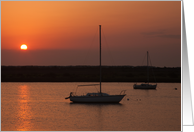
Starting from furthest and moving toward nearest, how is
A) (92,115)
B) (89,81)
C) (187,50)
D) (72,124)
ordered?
(89,81)
(92,115)
(72,124)
(187,50)

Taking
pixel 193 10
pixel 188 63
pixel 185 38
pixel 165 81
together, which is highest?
pixel 193 10

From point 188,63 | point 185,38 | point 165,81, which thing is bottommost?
point 165,81

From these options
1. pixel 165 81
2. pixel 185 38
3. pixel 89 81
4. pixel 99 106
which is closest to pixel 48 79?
pixel 89 81

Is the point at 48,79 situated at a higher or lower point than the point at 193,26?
lower

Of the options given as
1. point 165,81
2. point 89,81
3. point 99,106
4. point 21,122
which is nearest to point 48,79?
point 89,81

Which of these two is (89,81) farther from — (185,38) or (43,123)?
(185,38)

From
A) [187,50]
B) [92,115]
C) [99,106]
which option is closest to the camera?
[187,50]

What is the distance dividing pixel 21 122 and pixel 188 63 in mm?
13641

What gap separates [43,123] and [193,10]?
43.0 feet

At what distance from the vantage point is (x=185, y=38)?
377 inches

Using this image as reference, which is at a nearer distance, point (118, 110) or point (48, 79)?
point (118, 110)

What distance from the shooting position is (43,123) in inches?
753

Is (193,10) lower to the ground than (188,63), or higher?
higher

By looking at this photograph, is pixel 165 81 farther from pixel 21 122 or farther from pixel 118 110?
pixel 21 122
